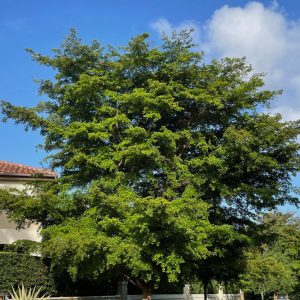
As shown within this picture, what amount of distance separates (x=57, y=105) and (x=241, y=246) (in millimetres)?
10991

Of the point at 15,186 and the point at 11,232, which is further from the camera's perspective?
the point at 15,186

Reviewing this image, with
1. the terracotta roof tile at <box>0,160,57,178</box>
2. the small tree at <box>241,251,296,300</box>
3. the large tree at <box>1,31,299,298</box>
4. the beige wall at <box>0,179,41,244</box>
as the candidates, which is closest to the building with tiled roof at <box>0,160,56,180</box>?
the terracotta roof tile at <box>0,160,57,178</box>

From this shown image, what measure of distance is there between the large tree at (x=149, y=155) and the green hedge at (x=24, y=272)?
1443 millimetres

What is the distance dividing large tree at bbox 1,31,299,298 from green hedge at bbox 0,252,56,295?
144cm

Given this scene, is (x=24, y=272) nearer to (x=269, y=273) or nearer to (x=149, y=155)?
(x=149, y=155)

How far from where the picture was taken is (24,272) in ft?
63.0

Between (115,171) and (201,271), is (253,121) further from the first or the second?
(201,271)

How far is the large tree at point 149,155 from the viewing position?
17.7 metres

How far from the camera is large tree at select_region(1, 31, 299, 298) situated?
1766 centimetres

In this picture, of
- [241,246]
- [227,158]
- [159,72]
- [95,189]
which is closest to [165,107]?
[159,72]

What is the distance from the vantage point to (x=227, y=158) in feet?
64.0

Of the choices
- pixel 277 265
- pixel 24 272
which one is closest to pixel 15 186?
pixel 24 272

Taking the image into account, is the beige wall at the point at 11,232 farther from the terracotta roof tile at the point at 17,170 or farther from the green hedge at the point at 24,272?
the green hedge at the point at 24,272

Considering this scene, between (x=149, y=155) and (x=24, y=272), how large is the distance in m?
7.02
